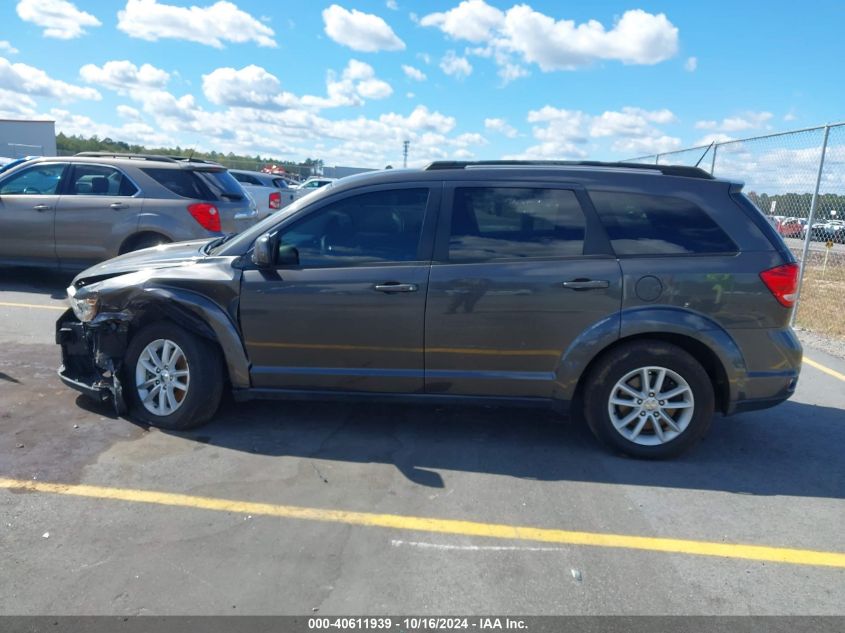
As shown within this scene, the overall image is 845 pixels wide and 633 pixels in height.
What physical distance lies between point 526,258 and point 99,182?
698cm

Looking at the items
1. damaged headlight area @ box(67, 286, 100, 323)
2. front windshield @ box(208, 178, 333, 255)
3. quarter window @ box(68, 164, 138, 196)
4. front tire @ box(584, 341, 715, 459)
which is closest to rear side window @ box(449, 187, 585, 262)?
front tire @ box(584, 341, 715, 459)

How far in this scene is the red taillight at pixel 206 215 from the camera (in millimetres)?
8500

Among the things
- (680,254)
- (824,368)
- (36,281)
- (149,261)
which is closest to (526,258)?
(680,254)

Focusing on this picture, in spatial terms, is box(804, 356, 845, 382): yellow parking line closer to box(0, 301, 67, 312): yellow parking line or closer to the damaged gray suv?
the damaged gray suv

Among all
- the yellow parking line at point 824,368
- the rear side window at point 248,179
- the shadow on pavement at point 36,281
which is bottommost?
the yellow parking line at point 824,368

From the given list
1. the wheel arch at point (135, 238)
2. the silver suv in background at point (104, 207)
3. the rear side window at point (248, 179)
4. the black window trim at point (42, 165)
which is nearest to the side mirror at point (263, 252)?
the silver suv in background at point (104, 207)

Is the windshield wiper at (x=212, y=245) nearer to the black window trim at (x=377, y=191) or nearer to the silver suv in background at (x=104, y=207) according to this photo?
the black window trim at (x=377, y=191)

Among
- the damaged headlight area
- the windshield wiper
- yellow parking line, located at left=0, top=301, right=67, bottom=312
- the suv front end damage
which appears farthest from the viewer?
yellow parking line, located at left=0, top=301, right=67, bottom=312

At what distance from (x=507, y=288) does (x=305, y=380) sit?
4.93ft

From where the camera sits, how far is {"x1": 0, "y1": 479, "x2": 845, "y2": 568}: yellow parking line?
10.7ft

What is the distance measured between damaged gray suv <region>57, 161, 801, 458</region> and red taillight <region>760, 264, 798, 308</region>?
0.04ft

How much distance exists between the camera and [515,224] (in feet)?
13.8

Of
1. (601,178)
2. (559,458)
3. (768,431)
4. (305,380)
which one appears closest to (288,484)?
(305,380)

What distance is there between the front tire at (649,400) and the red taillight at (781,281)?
0.65 m
